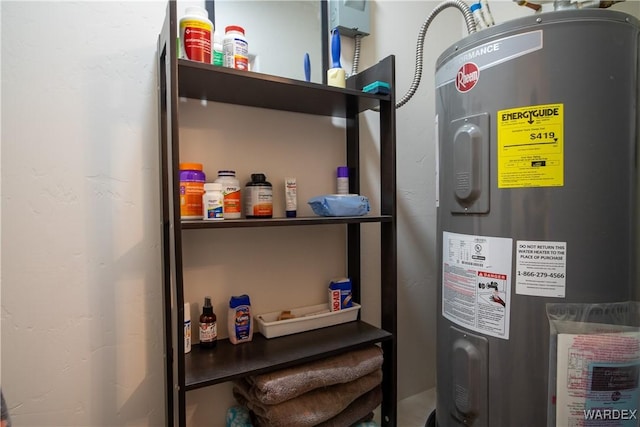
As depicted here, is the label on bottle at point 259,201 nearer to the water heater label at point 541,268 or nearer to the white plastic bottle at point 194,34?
the white plastic bottle at point 194,34

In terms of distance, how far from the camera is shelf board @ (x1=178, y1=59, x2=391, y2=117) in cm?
83

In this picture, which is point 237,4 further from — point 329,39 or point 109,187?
point 109,187

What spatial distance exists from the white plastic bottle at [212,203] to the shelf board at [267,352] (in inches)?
14.7

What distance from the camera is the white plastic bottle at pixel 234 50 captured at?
2.85 ft

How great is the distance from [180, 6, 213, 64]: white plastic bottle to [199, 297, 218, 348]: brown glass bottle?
2.11 feet

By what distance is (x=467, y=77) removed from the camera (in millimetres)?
811

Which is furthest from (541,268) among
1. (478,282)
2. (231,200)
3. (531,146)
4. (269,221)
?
(231,200)

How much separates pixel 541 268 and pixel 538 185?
175mm

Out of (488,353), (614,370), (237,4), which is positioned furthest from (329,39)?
(614,370)

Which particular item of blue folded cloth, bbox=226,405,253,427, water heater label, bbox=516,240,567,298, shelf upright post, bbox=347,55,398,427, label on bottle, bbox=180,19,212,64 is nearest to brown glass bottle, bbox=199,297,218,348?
blue folded cloth, bbox=226,405,253,427

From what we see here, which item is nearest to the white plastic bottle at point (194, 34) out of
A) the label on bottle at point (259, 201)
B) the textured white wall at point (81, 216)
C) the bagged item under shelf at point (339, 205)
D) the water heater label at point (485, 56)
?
the textured white wall at point (81, 216)

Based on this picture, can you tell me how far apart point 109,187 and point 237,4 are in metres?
0.66

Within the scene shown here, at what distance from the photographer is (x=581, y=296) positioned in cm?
71

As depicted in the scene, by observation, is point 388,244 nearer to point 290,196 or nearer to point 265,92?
point 290,196
